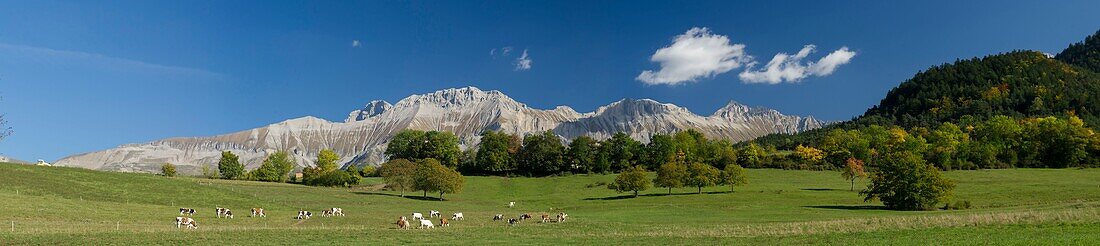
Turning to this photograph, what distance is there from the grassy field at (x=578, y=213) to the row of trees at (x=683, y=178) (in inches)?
74.4

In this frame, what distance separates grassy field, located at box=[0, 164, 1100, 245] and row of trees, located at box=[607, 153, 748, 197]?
1.89 m

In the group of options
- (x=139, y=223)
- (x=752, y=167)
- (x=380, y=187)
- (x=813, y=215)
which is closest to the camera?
(x=139, y=223)

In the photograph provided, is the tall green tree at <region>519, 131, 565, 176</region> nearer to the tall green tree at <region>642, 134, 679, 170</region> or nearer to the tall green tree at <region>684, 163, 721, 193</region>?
the tall green tree at <region>642, 134, 679, 170</region>

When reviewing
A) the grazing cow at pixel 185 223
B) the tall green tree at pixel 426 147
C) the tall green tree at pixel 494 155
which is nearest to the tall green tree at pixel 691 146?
the tall green tree at pixel 494 155

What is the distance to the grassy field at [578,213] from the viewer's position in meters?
30.7

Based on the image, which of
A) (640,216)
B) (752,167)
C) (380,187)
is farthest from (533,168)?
(640,216)

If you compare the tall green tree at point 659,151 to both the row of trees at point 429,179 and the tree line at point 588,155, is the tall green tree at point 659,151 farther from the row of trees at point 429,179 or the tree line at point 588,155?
the row of trees at point 429,179

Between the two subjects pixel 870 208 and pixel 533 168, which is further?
pixel 533 168

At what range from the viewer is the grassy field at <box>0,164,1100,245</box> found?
101 ft

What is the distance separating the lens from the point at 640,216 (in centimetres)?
5422

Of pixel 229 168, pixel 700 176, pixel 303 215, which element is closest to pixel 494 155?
pixel 700 176

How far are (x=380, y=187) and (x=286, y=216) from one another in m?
49.4

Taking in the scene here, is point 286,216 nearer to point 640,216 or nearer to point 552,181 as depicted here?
point 640,216

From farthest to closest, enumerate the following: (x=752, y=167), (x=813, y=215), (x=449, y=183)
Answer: (x=752, y=167)
(x=449, y=183)
(x=813, y=215)
